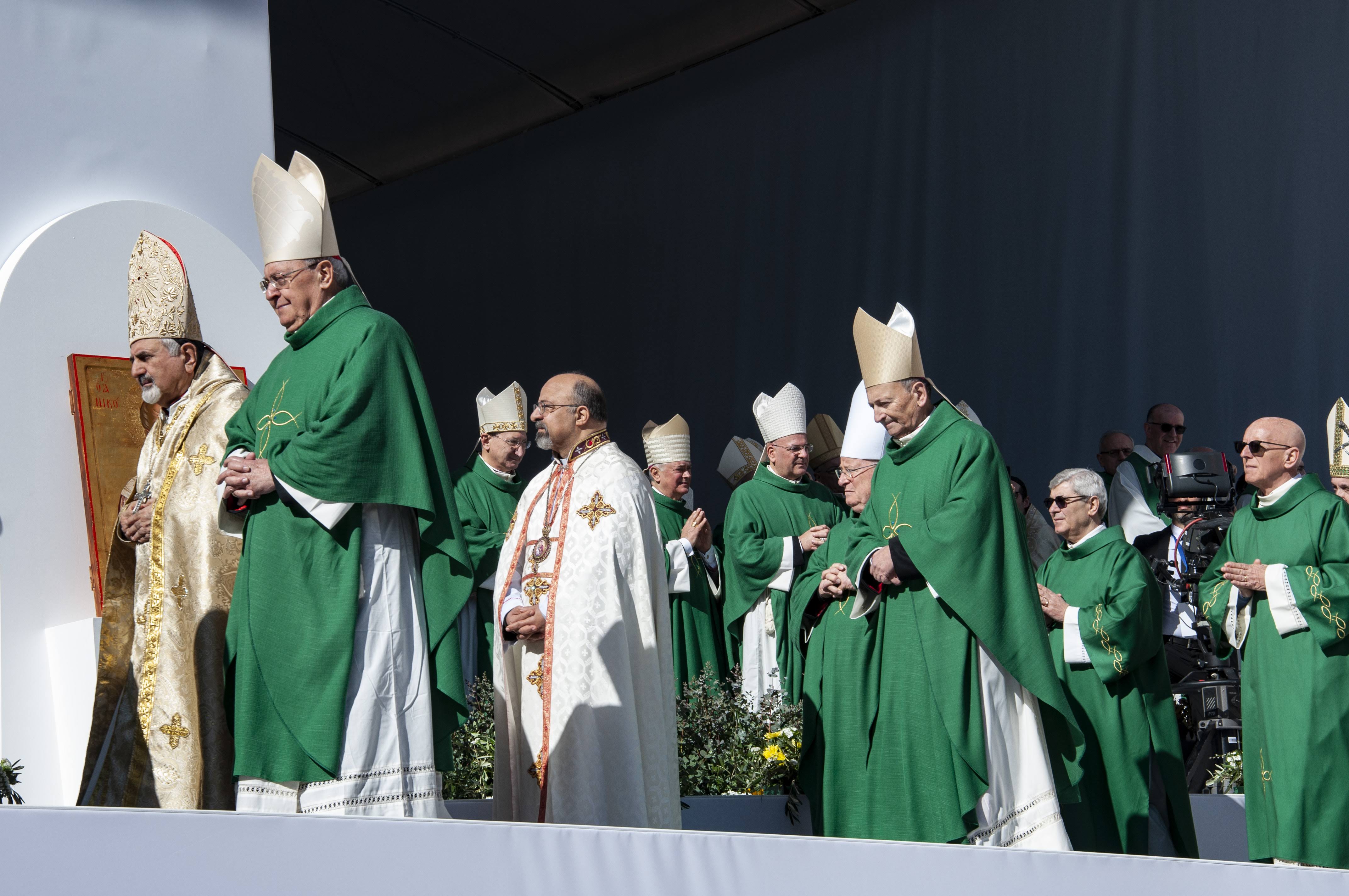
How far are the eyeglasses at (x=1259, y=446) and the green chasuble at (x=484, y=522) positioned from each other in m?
3.38

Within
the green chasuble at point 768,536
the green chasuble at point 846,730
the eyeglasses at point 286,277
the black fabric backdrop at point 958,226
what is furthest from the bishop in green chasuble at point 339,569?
the black fabric backdrop at point 958,226

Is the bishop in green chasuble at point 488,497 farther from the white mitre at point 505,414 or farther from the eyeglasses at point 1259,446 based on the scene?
the eyeglasses at point 1259,446

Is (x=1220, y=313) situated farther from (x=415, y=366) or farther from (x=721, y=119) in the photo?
(x=415, y=366)

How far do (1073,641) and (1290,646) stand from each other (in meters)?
0.83

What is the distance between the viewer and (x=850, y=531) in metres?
6.13

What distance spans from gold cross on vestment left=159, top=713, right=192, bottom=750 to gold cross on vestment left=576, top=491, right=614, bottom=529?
1345 mm

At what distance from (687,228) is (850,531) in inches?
306

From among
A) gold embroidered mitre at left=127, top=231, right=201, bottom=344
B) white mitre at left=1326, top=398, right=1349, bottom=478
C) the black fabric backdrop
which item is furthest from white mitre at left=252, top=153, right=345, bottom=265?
the black fabric backdrop

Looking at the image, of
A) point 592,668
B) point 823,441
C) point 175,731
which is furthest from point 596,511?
point 823,441

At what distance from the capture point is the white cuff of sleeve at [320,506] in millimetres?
3916

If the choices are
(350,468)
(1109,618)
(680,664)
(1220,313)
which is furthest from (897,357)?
(1220,313)

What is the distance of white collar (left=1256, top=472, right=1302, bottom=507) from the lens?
6.13 metres

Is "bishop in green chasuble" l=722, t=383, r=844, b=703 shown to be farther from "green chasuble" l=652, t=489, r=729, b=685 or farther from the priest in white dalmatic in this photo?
the priest in white dalmatic

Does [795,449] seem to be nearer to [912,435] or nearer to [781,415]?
[781,415]
